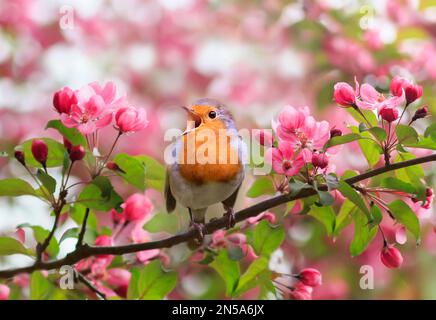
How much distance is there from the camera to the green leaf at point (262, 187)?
1.30 metres

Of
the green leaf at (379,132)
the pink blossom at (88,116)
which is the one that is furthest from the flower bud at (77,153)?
the green leaf at (379,132)

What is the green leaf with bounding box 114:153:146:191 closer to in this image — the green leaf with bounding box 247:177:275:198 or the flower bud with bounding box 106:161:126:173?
the flower bud with bounding box 106:161:126:173

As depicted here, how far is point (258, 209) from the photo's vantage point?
1139 millimetres

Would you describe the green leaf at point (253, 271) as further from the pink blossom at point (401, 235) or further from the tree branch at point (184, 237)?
the pink blossom at point (401, 235)

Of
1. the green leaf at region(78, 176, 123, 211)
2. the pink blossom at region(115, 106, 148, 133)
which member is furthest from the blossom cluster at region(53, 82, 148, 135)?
the green leaf at region(78, 176, 123, 211)

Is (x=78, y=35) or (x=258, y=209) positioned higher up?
(x=78, y=35)

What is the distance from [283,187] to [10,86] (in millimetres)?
1873

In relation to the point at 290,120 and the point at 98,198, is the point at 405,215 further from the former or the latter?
the point at 98,198

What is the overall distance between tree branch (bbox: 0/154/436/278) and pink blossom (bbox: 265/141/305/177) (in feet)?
0.15

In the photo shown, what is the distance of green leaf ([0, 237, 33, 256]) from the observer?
4.22ft

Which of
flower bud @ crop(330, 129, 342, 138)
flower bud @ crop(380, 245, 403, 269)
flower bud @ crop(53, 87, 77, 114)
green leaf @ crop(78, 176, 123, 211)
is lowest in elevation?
flower bud @ crop(380, 245, 403, 269)

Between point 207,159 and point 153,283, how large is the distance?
28cm
